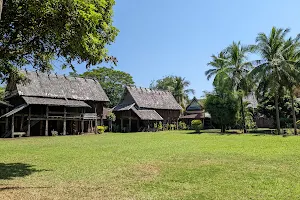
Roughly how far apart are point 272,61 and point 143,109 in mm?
20005

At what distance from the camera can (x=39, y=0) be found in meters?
5.95

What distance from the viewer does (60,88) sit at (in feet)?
110

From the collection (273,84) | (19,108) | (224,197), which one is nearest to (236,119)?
(273,84)

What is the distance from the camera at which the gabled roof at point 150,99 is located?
139ft

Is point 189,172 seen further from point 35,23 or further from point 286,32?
point 286,32

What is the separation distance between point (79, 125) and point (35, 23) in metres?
29.9

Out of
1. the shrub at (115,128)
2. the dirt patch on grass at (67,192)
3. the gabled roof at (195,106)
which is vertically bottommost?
the dirt patch on grass at (67,192)

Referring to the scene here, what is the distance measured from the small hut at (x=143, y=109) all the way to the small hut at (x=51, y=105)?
4.45 meters

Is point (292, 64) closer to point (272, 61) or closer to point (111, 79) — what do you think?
point (272, 61)

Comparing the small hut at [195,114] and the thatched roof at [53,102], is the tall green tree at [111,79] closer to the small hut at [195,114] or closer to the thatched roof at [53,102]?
the small hut at [195,114]

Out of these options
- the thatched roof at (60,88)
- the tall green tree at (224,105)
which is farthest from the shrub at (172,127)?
the thatched roof at (60,88)

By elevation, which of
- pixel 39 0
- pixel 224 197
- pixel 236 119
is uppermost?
pixel 39 0

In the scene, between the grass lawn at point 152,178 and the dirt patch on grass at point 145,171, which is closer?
the grass lawn at point 152,178

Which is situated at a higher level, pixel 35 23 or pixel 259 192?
pixel 35 23
